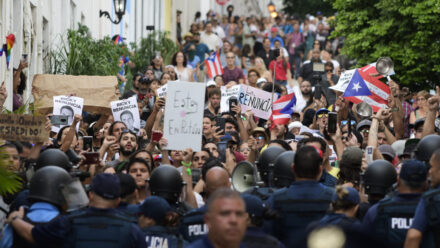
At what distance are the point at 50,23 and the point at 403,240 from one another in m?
14.1

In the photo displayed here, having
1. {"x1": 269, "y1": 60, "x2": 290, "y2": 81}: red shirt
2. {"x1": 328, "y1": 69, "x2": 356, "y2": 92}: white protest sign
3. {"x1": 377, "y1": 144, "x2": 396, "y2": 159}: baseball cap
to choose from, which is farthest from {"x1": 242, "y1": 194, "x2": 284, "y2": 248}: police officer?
{"x1": 269, "y1": 60, "x2": 290, "y2": 81}: red shirt

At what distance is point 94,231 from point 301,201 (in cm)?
173

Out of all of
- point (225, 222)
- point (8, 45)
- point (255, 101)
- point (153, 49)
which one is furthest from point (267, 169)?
point (153, 49)

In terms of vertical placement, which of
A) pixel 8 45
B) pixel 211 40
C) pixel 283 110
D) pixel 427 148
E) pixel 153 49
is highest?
pixel 211 40

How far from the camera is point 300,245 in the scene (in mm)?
8555

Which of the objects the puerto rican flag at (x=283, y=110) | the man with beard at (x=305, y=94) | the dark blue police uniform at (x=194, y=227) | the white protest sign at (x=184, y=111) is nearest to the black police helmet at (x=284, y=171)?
the dark blue police uniform at (x=194, y=227)

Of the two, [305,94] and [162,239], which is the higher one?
[305,94]

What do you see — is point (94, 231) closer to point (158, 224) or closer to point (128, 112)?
point (158, 224)

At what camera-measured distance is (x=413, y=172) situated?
8.78 m

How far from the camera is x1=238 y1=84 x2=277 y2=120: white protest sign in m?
17.1

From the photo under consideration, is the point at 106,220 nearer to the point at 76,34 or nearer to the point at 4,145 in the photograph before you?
the point at 4,145

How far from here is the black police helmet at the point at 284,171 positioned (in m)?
9.76

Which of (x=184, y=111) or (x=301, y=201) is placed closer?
(x=301, y=201)

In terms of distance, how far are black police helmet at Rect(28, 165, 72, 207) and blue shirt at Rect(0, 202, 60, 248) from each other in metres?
0.04
